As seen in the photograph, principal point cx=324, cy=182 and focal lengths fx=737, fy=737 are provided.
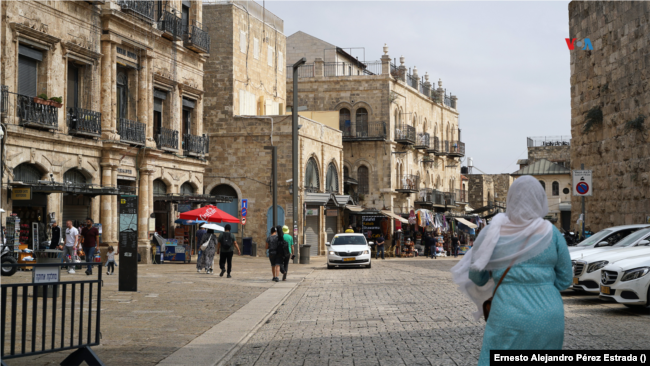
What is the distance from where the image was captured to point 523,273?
4.71 meters

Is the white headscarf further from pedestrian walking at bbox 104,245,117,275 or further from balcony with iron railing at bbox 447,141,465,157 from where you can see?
balcony with iron railing at bbox 447,141,465,157

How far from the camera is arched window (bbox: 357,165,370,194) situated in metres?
55.6

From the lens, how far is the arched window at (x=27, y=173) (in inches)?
904

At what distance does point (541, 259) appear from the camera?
15.6ft

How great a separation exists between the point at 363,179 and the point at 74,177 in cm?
3205

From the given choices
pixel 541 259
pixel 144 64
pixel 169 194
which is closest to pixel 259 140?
pixel 169 194

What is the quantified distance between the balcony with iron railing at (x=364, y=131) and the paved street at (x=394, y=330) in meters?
37.4

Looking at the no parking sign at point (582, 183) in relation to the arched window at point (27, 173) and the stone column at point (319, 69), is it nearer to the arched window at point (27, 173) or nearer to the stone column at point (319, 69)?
the arched window at point (27, 173)

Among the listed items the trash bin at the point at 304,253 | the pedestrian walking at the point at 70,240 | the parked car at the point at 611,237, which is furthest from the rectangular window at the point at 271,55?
the parked car at the point at 611,237

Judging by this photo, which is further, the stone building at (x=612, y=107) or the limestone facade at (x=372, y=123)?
the limestone facade at (x=372, y=123)

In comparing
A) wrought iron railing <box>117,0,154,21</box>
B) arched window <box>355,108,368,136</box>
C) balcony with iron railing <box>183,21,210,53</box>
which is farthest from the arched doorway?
arched window <box>355,108,368,136</box>

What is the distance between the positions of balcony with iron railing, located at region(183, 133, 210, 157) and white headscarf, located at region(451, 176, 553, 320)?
30421 millimetres

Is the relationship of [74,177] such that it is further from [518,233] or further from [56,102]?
[518,233]

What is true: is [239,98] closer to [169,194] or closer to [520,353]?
[169,194]
